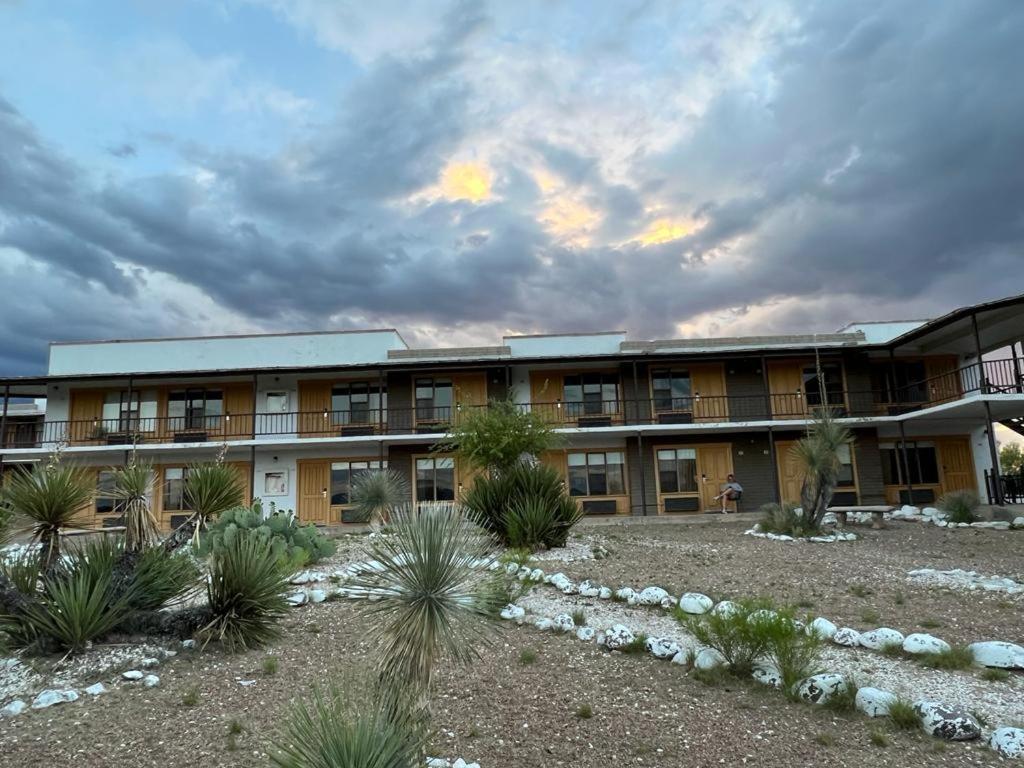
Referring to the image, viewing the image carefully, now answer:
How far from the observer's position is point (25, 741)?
4.80m

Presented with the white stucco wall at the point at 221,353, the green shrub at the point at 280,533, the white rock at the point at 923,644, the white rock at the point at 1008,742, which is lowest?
the white rock at the point at 1008,742

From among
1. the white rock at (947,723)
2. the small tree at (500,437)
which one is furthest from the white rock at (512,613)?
the small tree at (500,437)

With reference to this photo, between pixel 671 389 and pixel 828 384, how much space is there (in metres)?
5.59

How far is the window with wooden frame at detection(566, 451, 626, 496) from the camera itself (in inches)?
950

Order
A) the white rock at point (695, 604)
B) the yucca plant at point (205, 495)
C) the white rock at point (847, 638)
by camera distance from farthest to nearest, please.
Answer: the white rock at point (695, 604) → the yucca plant at point (205, 495) → the white rock at point (847, 638)

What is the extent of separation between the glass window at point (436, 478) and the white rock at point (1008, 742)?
20.5 m

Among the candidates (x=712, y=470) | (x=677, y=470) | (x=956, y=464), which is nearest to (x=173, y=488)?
(x=677, y=470)

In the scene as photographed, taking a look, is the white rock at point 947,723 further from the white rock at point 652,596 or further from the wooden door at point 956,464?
the wooden door at point 956,464

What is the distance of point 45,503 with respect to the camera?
6.94m

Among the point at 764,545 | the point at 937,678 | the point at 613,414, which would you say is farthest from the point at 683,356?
the point at 937,678

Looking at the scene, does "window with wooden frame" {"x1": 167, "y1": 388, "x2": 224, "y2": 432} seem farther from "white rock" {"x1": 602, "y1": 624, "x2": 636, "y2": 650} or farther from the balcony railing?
"white rock" {"x1": 602, "y1": 624, "x2": 636, "y2": 650}

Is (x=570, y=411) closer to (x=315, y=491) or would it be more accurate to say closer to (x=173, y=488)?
(x=315, y=491)

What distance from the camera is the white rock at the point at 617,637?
264 inches

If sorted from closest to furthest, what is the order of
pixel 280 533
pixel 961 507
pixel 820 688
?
1. pixel 820 688
2. pixel 280 533
3. pixel 961 507
